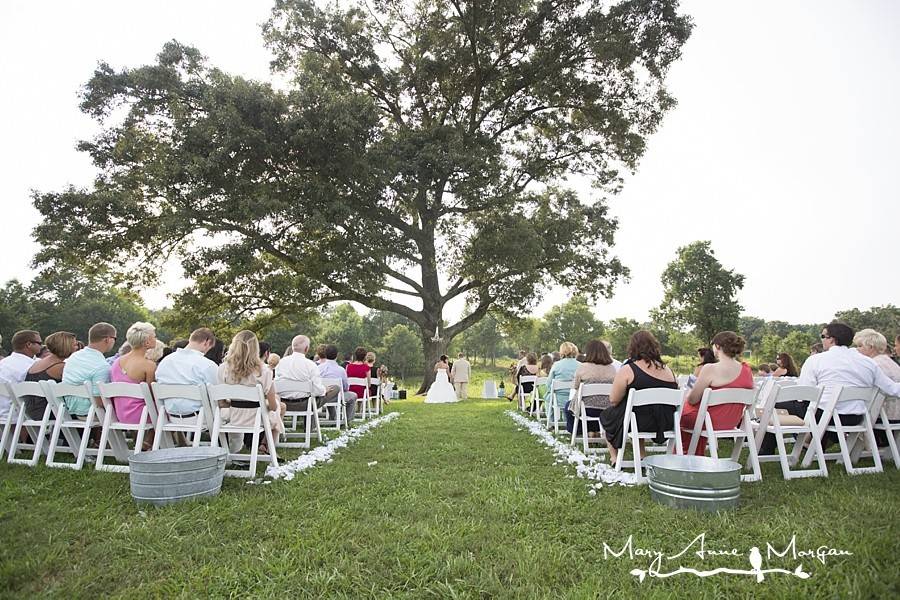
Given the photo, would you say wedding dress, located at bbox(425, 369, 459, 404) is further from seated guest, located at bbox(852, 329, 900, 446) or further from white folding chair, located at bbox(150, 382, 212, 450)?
seated guest, located at bbox(852, 329, 900, 446)

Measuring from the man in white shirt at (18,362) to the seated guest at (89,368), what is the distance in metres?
0.79

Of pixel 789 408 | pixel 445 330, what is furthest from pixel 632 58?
pixel 789 408

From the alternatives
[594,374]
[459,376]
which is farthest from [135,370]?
[459,376]

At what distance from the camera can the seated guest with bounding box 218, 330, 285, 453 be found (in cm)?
532

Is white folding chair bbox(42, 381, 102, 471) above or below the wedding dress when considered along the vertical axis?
above

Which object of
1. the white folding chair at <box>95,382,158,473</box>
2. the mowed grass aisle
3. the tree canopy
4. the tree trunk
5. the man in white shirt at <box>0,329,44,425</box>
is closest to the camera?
the mowed grass aisle

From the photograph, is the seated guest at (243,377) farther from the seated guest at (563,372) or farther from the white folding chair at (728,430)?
the seated guest at (563,372)

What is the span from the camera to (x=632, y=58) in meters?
17.5

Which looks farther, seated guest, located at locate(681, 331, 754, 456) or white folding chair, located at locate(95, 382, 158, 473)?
white folding chair, located at locate(95, 382, 158, 473)

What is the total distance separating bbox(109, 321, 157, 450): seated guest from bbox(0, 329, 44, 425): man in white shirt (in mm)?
1350

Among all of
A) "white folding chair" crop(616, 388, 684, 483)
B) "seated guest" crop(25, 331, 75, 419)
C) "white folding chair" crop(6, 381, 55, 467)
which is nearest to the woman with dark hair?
"white folding chair" crop(616, 388, 684, 483)

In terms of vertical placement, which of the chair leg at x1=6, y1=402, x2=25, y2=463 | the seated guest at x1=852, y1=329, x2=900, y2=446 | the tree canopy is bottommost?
the chair leg at x1=6, y1=402, x2=25, y2=463
